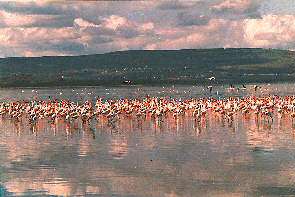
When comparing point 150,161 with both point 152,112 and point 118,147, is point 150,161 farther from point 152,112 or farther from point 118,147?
point 152,112

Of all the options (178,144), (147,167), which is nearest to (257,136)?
(178,144)

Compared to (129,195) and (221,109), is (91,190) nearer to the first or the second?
(129,195)

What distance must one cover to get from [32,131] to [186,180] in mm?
17613

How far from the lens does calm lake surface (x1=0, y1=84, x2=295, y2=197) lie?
20.1 m

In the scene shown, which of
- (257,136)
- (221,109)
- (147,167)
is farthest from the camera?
(221,109)

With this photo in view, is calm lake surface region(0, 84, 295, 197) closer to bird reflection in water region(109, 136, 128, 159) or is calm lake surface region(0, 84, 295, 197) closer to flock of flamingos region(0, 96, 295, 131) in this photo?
bird reflection in water region(109, 136, 128, 159)

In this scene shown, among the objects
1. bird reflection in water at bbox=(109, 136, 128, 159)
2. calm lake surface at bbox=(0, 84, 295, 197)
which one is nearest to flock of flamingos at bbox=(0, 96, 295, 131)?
calm lake surface at bbox=(0, 84, 295, 197)

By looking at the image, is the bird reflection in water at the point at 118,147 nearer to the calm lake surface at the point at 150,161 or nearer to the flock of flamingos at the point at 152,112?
the calm lake surface at the point at 150,161

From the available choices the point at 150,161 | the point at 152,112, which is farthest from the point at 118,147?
the point at 152,112

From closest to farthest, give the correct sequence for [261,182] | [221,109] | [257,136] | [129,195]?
[129,195]
[261,182]
[257,136]
[221,109]

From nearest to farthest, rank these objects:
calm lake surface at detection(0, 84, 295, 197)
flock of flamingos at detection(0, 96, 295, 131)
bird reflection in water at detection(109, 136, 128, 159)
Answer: calm lake surface at detection(0, 84, 295, 197) < bird reflection in water at detection(109, 136, 128, 159) < flock of flamingos at detection(0, 96, 295, 131)

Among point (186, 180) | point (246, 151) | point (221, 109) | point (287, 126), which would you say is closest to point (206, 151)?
point (246, 151)

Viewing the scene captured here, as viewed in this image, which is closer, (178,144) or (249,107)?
(178,144)

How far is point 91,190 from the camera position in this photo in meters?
19.8
